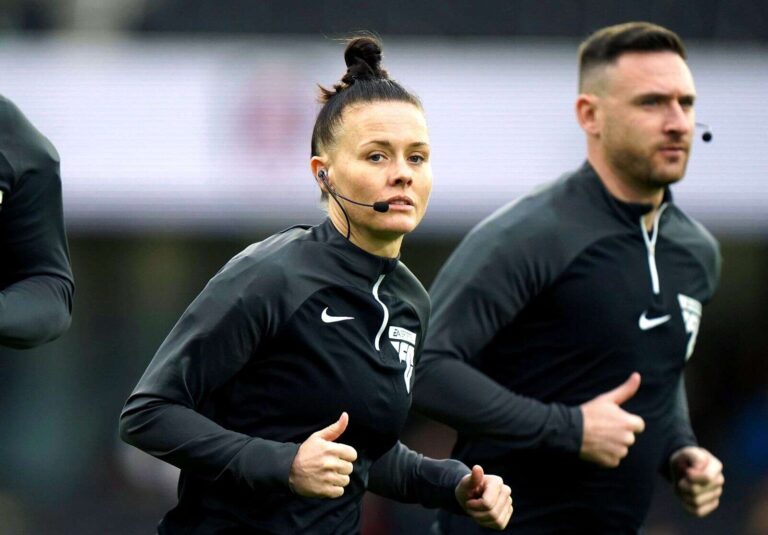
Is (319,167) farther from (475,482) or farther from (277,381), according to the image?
(475,482)

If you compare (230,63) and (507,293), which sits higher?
(507,293)

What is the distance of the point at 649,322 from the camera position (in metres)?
5.10

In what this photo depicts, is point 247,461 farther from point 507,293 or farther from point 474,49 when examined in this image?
point 474,49

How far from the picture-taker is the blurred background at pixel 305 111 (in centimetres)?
1229

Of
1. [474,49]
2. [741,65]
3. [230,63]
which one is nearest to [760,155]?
[741,65]

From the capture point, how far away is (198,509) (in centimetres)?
391

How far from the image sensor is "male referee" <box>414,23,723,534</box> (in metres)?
4.86

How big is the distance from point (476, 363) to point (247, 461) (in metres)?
1.56

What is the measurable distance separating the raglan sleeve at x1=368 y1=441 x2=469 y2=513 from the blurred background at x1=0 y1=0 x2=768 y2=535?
7867 millimetres

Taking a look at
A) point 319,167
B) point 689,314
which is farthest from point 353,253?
point 689,314

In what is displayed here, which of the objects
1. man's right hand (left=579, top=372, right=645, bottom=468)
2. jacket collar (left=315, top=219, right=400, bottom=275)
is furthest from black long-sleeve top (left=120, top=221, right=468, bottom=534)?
man's right hand (left=579, top=372, right=645, bottom=468)

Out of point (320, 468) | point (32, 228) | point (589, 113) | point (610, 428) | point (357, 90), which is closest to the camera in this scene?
point (320, 468)

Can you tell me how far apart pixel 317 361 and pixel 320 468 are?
376mm

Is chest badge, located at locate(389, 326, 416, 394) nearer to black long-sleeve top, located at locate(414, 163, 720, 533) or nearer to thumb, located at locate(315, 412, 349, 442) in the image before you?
thumb, located at locate(315, 412, 349, 442)
